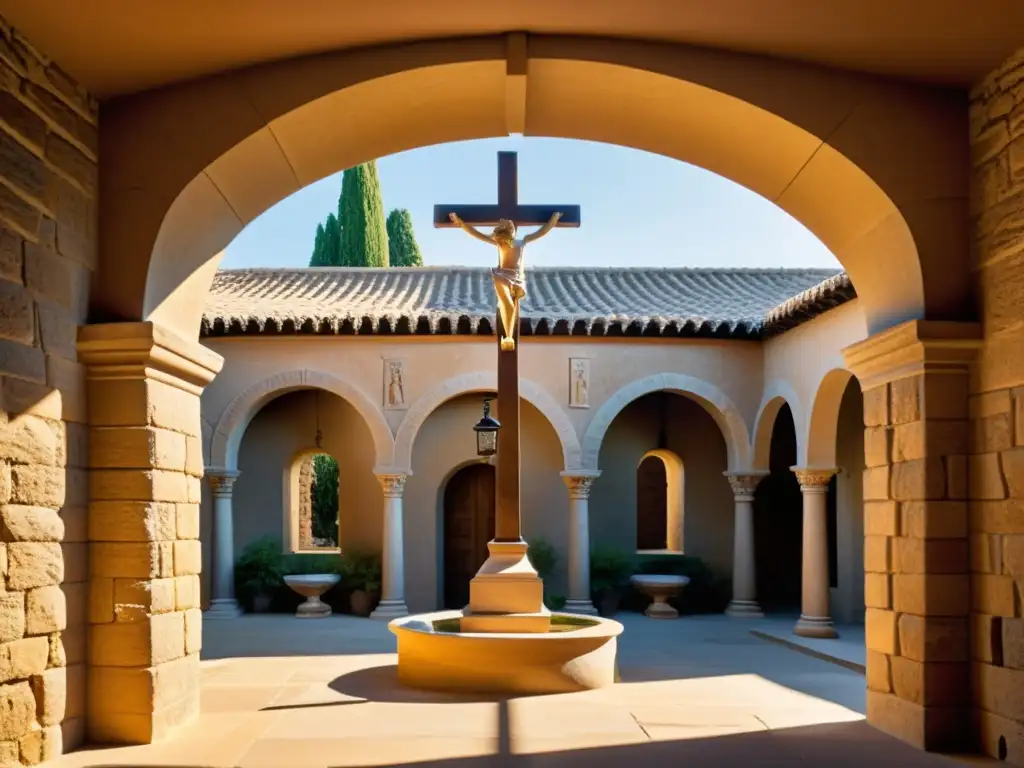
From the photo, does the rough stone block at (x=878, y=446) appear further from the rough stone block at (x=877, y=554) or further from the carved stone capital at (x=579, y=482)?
the carved stone capital at (x=579, y=482)

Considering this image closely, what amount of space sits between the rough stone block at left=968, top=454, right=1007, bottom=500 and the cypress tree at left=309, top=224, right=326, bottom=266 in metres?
27.2

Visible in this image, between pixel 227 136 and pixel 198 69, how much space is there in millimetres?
374

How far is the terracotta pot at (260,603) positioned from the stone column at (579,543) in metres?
4.73

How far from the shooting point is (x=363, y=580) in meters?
15.6

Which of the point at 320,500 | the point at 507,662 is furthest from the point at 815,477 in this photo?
the point at 320,500

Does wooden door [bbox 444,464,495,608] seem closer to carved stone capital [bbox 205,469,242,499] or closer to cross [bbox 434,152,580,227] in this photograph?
carved stone capital [bbox 205,469,242,499]

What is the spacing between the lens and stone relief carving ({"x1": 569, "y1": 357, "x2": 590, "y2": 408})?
15164mm

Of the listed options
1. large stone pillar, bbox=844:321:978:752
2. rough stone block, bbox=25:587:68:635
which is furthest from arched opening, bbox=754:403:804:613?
rough stone block, bbox=25:587:68:635

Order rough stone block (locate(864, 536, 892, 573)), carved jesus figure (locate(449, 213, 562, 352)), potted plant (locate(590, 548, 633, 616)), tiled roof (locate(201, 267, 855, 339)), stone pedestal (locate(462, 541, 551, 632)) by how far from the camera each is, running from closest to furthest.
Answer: rough stone block (locate(864, 536, 892, 573))
stone pedestal (locate(462, 541, 551, 632))
carved jesus figure (locate(449, 213, 562, 352))
tiled roof (locate(201, 267, 855, 339))
potted plant (locate(590, 548, 633, 616))

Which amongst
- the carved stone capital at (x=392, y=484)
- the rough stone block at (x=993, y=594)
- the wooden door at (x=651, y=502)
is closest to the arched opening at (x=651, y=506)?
the wooden door at (x=651, y=502)

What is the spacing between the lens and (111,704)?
17.2ft

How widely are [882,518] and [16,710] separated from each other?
4645 mm

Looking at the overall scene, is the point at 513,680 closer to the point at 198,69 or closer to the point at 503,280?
the point at 503,280

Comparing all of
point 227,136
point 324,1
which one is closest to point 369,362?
point 227,136
